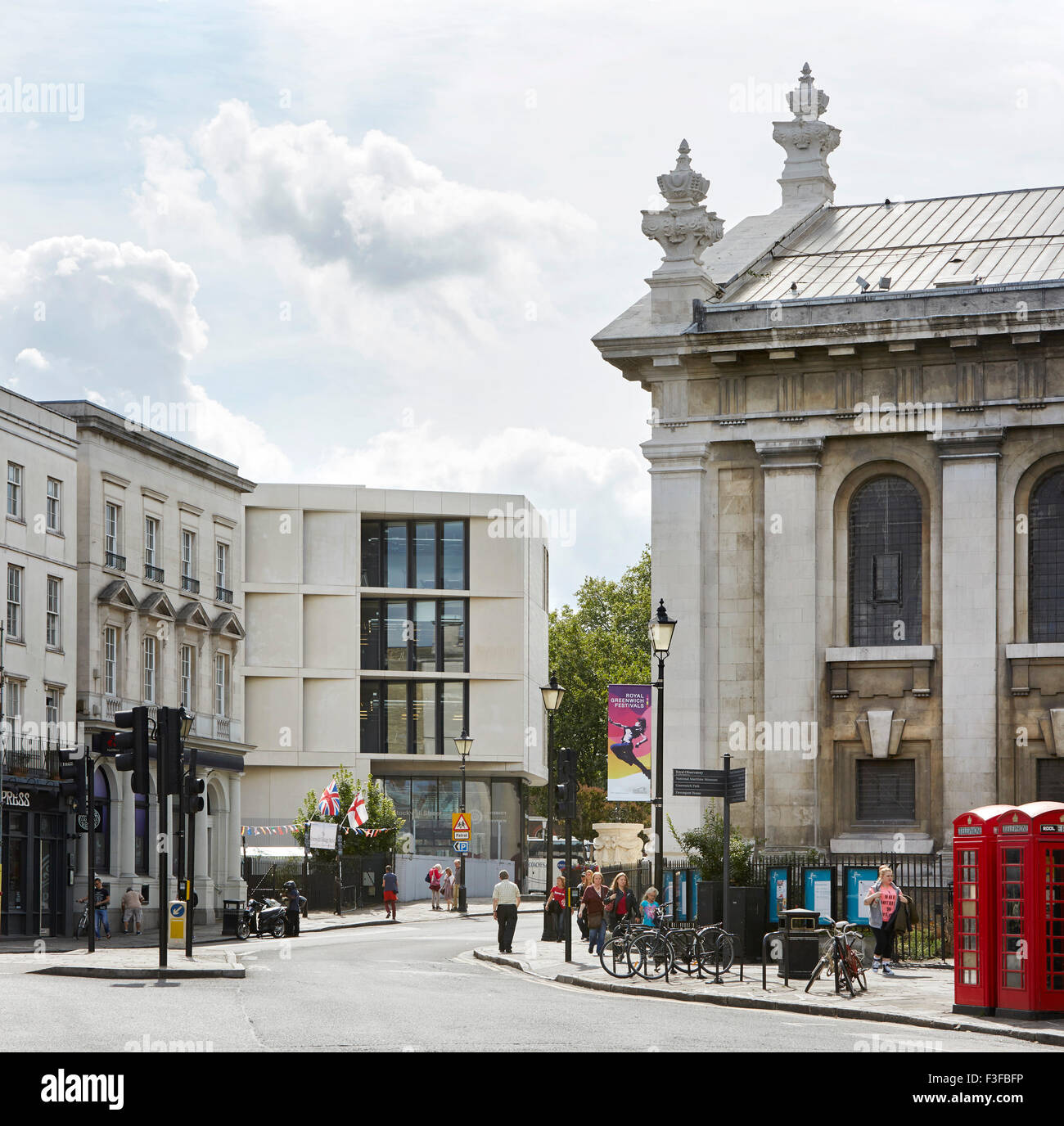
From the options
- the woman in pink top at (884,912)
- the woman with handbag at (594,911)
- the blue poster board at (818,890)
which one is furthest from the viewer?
the woman with handbag at (594,911)

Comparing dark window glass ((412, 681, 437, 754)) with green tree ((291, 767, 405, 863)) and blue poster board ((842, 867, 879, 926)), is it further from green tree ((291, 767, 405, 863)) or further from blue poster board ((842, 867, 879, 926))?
blue poster board ((842, 867, 879, 926))

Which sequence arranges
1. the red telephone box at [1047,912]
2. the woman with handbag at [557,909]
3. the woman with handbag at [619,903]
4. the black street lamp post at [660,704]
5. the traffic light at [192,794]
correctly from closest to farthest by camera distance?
the red telephone box at [1047,912], the black street lamp post at [660,704], the traffic light at [192,794], the woman with handbag at [619,903], the woman with handbag at [557,909]

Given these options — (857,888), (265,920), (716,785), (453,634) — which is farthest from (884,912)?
(453,634)

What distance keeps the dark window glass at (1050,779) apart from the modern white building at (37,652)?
81.4 feet

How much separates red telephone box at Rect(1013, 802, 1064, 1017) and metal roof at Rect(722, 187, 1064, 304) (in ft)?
59.0

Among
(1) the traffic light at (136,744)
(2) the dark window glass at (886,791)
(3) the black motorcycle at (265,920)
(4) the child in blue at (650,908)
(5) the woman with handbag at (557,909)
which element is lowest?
(3) the black motorcycle at (265,920)

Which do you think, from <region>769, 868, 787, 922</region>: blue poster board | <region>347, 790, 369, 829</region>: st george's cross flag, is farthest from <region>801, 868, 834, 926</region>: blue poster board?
<region>347, 790, 369, 829</region>: st george's cross flag

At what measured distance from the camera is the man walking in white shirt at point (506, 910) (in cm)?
3734

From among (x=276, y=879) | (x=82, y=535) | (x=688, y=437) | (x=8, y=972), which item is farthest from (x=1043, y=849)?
(x=276, y=879)

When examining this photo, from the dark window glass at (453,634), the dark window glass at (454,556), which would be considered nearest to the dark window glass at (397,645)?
the dark window glass at (453,634)

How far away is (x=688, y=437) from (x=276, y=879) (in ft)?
104

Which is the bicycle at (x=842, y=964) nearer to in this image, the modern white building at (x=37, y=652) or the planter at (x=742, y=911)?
the planter at (x=742, y=911)

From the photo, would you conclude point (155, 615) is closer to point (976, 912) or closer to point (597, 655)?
point (976, 912)

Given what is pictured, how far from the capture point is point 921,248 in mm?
41812
